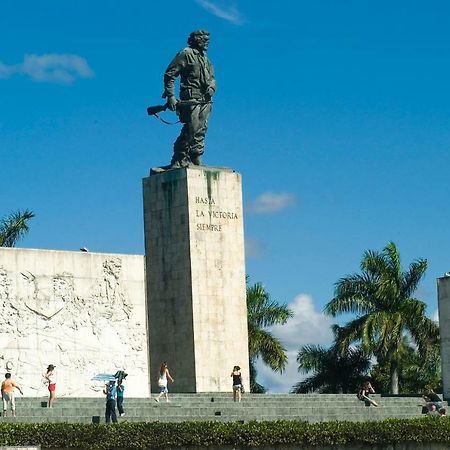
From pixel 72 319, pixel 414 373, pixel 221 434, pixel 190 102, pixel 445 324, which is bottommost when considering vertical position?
pixel 221 434

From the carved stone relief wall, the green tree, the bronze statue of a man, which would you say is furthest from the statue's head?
the green tree

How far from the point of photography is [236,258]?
38531 mm

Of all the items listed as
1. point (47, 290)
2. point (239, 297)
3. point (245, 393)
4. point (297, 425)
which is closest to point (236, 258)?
point (239, 297)

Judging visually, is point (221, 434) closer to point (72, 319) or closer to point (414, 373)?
point (72, 319)

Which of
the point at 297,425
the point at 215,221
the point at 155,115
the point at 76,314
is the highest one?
the point at 155,115

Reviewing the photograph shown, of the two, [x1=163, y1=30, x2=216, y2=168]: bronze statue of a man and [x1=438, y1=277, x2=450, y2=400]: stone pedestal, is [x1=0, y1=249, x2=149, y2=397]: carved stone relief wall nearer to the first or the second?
[x1=163, y1=30, x2=216, y2=168]: bronze statue of a man

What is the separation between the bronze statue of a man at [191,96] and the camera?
1513 inches

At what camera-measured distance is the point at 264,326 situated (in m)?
44.6

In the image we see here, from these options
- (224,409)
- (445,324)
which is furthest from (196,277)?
(445,324)

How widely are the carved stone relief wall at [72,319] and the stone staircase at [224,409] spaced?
1.21 meters

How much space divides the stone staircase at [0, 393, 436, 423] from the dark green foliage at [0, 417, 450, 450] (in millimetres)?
966

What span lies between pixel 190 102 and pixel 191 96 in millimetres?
196

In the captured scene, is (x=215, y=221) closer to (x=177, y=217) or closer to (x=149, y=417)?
(x=177, y=217)

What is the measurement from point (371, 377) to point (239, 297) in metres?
8.64
